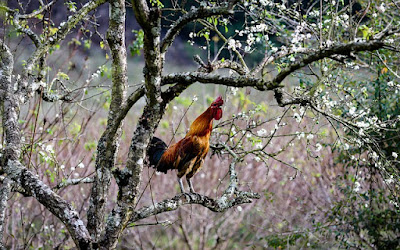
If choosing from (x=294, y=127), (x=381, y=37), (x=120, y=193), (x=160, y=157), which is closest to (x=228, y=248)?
(x=294, y=127)

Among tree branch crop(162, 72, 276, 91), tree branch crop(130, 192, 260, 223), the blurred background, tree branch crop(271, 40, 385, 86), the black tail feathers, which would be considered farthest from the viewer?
the blurred background

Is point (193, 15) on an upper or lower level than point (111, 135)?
upper

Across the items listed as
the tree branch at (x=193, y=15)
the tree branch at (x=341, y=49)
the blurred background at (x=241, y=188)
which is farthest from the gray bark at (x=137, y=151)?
the blurred background at (x=241, y=188)

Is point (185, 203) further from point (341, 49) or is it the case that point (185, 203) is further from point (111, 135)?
point (341, 49)

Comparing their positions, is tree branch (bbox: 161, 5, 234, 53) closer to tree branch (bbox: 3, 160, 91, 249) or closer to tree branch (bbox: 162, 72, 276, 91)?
tree branch (bbox: 162, 72, 276, 91)

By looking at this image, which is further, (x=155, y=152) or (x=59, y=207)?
(x=155, y=152)

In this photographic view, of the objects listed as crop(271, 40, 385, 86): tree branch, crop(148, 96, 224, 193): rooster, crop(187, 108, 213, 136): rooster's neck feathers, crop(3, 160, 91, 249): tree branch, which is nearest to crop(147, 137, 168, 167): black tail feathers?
crop(148, 96, 224, 193): rooster

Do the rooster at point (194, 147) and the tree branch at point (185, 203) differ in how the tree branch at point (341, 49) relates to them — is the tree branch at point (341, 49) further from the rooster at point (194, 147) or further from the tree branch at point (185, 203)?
the rooster at point (194, 147)

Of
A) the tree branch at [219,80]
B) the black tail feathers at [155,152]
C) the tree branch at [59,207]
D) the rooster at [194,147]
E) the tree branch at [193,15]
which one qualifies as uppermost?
the black tail feathers at [155,152]

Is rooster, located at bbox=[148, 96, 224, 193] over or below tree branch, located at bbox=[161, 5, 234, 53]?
over

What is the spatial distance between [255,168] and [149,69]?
5736mm

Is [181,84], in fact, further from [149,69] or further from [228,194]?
[228,194]

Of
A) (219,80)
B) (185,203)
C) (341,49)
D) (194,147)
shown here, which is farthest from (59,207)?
(341,49)

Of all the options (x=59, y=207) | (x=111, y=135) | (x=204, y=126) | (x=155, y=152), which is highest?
(x=155, y=152)
